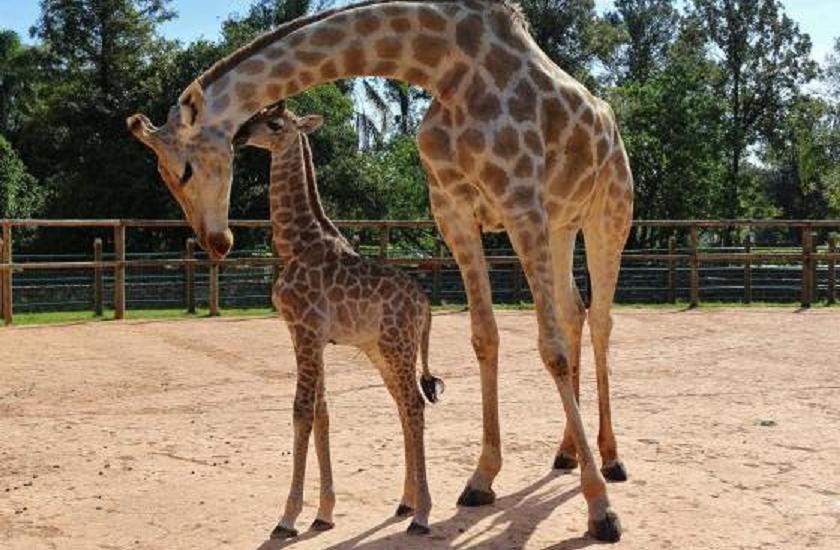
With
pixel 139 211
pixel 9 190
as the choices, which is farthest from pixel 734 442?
pixel 9 190

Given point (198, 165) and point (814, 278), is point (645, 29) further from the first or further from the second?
point (198, 165)

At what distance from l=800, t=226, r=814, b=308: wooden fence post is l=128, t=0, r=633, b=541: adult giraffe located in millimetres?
11786

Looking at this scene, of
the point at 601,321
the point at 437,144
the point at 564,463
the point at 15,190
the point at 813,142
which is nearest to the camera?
the point at 437,144

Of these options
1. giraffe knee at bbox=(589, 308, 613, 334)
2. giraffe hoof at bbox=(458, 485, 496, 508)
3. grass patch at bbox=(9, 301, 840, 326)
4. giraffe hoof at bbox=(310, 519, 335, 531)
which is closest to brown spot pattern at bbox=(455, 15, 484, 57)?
giraffe knee at bbox=(589, 308, 613, 334)

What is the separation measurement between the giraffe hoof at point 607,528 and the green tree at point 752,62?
929 inches

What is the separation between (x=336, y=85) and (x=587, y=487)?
22.6 metres

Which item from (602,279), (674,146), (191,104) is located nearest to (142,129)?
(191,104)

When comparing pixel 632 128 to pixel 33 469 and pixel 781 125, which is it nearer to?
pixel 781 125

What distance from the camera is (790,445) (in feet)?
17.9

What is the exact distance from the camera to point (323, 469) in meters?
3.93

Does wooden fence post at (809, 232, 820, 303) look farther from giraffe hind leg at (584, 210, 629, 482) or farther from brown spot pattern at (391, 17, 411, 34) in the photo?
brown spot pattern at (391, 17, 411, 34)

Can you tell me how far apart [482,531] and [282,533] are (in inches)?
32.6

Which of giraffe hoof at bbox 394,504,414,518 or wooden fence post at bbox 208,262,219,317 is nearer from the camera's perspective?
giraffe hoof at bbox 394,504,414,518

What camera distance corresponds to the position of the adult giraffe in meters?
3.29
